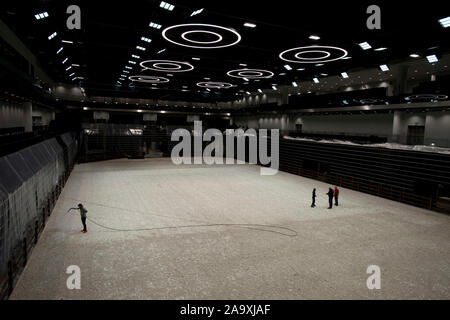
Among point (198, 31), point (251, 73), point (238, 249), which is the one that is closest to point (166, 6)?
point (198, 31)

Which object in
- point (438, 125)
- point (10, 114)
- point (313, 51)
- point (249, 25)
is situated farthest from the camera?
point (438, 125)

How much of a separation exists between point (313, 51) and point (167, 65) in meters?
9.74

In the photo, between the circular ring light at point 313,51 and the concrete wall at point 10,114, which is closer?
the circular ring light at point 313,51

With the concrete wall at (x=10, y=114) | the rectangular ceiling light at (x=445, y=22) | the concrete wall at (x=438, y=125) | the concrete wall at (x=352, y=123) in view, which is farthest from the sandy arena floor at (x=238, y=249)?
the concrete wall at (x=352, y=123)

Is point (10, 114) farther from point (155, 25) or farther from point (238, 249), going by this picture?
point (238, 249)

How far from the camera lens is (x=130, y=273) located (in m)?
6.28

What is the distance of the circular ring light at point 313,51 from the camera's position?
13.6 meters

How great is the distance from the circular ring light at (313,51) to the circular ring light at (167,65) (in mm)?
6505

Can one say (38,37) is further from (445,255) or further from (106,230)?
(445,255)

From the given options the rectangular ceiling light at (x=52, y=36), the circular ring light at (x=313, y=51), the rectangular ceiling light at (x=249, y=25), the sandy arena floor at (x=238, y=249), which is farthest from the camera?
the circular ring light at (x=313, y=51)

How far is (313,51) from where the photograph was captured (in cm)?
1413

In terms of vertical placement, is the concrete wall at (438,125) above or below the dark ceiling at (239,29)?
below

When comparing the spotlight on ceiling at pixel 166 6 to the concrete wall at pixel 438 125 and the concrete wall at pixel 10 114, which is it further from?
the concrete wall at pixel 438 125
